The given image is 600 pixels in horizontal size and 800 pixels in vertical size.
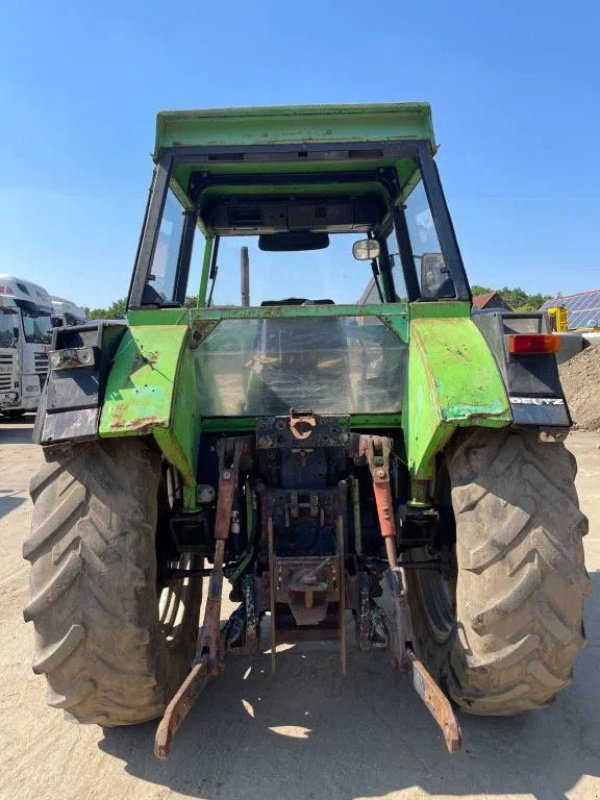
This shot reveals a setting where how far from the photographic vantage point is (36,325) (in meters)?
16.3

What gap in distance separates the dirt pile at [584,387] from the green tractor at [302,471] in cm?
988

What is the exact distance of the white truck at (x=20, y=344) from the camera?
15.0m

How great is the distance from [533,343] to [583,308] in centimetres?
2374

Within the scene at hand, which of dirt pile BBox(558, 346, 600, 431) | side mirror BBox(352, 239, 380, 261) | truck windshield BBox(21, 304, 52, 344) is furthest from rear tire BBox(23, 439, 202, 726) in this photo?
truck windshield BBox(21, 304, 52, 344)

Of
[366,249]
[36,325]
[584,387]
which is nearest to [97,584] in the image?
[366,249]

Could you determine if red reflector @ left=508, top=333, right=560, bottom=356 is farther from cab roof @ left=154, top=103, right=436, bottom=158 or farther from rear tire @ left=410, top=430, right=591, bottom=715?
cab roof @ left=154, top=103, right=436, bottom=158

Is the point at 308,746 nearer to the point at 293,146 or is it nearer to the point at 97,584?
the point at 97,584

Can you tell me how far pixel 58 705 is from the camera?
2.34 metres

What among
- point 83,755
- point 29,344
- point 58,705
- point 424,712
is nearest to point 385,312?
point 424,712

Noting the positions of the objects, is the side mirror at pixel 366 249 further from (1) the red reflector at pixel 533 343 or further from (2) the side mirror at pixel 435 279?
(1) the red reflector at pixel 533 343

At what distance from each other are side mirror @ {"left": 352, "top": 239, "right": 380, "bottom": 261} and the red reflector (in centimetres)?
172

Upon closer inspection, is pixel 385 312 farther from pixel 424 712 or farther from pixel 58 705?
pixel 58 705

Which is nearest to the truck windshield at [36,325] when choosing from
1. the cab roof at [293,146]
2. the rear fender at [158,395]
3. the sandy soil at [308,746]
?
the cab roof at [293,146]

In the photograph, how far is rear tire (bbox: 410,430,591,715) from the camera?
87.9 inches
